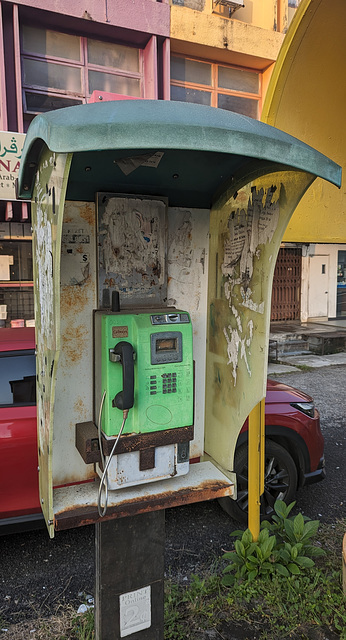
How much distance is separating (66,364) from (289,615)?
1.78 meters

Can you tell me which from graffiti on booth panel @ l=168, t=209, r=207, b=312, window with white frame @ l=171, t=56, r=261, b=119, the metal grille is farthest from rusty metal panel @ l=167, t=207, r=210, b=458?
the metal grille

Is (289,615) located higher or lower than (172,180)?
lower

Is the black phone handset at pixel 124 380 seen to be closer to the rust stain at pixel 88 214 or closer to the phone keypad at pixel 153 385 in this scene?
the phone keypad at pixel 153 385

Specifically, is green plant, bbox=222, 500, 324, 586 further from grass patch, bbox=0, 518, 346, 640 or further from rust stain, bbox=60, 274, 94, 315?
rust stain, bbox=60, 274, 94, 315

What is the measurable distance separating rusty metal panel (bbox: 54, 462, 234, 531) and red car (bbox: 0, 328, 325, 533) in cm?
93

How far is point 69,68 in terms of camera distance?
314 inches

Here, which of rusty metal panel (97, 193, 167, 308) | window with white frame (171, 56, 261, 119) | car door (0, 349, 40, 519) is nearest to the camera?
rusty metal panel (97, 193, 167, 308)

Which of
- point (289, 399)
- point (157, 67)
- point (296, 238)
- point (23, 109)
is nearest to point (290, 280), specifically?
point (157, 67)

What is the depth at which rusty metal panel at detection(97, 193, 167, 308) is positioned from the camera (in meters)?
2.21

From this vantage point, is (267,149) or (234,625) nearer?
(267,149)

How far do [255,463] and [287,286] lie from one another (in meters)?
10.3

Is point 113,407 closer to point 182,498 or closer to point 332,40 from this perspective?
point 182,498

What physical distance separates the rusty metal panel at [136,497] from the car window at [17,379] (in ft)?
3.52

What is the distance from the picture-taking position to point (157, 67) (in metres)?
8.36
